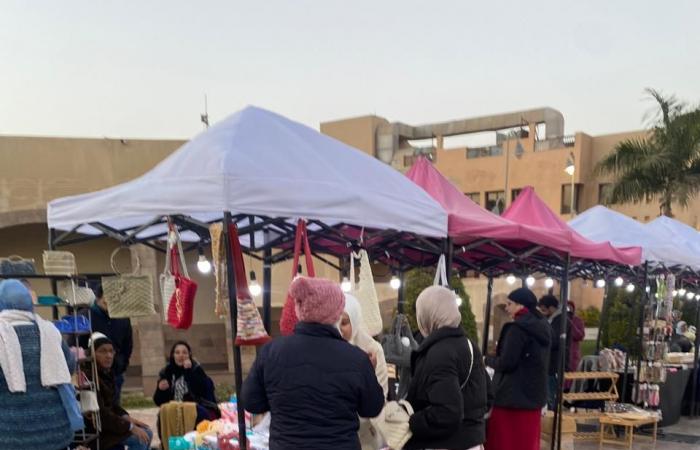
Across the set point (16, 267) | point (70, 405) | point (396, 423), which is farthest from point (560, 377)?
point (16, 267)

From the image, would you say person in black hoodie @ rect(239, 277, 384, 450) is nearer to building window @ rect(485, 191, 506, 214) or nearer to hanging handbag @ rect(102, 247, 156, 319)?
hanging handbag @ rect(102, 247, 156, 319)

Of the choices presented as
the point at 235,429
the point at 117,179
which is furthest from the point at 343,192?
the point at 117,179

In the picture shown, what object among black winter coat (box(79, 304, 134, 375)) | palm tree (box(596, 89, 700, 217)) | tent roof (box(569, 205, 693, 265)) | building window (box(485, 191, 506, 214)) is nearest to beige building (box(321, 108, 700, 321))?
building window (box(485, 191, 506, 214))

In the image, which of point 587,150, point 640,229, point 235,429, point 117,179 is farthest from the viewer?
point 587,150

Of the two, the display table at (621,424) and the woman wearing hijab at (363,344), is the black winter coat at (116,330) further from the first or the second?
the display table at (621,424)

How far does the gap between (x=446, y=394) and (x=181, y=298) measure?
180cm

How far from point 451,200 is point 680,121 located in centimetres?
1218

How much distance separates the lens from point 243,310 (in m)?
3.09

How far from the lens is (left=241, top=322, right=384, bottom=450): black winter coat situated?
89.1 inches

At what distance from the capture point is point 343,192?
3.30 m

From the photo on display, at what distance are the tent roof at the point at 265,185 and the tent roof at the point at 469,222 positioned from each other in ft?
1.53

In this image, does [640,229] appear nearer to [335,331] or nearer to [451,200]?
[451,200]

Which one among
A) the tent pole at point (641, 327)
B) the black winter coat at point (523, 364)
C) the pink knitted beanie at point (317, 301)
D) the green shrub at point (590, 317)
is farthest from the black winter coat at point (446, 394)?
the green shrub at point (590, 317)

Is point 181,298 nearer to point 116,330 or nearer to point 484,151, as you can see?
point 116,330
